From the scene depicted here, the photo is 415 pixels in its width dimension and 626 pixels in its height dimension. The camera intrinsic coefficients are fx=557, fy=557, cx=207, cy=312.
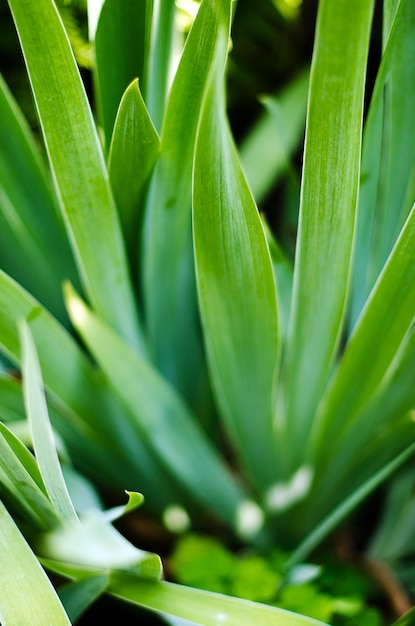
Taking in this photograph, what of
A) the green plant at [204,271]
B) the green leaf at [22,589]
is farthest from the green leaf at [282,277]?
the green leaf at [22,589]

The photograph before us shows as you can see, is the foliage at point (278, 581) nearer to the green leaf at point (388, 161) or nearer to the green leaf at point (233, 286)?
the green leaf at point (233, 286)

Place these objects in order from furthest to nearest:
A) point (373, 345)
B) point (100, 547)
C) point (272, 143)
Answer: point (272, 143) < point (373, 345) < point (100, 547)

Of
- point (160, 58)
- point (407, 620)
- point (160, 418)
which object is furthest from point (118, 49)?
point (407, 620)

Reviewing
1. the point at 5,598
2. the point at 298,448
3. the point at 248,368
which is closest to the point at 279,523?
the point at 298,448

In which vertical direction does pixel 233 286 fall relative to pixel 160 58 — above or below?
below

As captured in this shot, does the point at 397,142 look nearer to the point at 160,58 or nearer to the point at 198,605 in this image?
the point at 160,58

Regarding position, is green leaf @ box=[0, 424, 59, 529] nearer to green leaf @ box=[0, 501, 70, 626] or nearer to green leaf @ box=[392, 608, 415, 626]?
green leaf @ box=[0, 501, 70, 626]

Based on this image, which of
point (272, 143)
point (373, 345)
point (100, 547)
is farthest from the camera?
point (272, 143)
